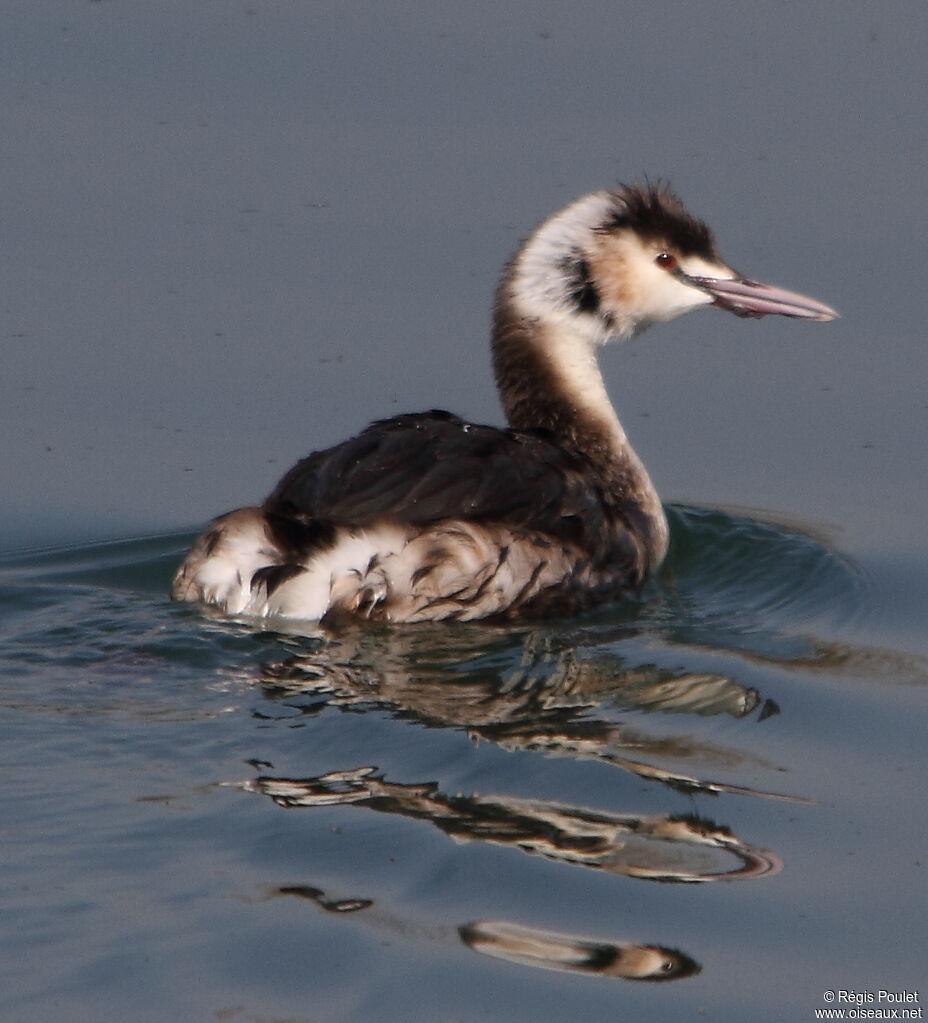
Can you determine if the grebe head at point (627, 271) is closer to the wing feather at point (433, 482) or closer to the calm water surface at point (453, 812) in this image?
the wing feather at point (433, 482)

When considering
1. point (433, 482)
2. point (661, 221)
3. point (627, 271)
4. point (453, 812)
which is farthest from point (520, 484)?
point (453, 812)

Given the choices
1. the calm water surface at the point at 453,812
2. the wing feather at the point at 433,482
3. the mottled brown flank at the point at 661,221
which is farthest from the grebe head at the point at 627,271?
the calm water surface at the point at 453,812

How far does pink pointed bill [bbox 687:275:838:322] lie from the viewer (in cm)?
832

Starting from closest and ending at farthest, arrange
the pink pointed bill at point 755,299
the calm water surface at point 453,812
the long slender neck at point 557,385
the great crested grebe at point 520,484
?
the calm water surface at point 453,812 < the great crested grebe at point 520,484 < the long slender neck at point 557,385 < the pink pointed bill at point 755,299

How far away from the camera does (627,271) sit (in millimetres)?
8242

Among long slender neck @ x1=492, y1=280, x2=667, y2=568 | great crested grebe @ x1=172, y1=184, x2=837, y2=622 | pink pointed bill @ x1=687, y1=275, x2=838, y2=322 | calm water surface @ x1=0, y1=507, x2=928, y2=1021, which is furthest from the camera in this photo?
pink pointed bill @ x1=687, y1=275, x2=838, y2=322

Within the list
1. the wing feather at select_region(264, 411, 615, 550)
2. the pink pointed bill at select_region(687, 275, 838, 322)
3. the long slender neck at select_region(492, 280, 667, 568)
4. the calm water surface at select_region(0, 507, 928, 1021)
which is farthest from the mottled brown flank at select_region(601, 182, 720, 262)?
the calm water surface at select_region(0, 507, 928, 1021)

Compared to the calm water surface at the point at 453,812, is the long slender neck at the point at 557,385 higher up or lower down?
higher up

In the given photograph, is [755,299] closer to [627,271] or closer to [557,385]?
[627,271]

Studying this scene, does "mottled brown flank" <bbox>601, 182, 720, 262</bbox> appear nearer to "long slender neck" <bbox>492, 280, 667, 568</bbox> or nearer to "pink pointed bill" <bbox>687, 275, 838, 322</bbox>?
"pink pointed bill" <bbox>687, 275, 838, 322</bbox>

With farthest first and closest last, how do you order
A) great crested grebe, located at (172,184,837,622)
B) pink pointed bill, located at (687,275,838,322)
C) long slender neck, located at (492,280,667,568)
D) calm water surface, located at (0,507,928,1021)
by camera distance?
pink pointed bill, located at (687,275,838,322)
long slender neck, located at (492,280,667,568)
great crested grebe, located at (172,184,837,622)
calm water surface, located at (0,507,928,1021)

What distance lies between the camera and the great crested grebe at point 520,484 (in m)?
6.93

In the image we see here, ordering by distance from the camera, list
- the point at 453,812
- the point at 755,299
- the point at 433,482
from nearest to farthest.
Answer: the point at 453,812 → the point at 433,482 → the point at 755,299

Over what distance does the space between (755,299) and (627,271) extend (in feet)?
1.76
